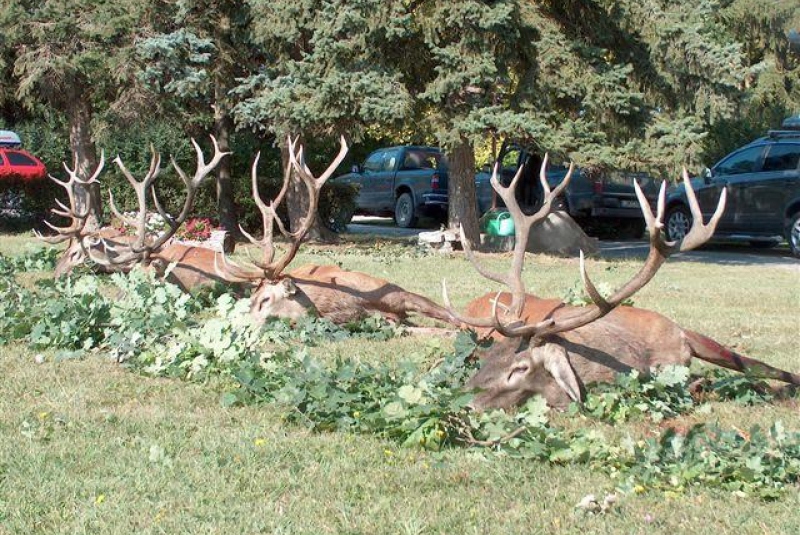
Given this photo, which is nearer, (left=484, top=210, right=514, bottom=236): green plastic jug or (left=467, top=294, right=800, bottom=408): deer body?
(left=467, top=294, right=800, bottom=408): deer body

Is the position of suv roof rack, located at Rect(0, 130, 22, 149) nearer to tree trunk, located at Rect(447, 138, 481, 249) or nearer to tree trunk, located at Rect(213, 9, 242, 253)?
tree trunk, located at Rect(213, 9, 242, 253)

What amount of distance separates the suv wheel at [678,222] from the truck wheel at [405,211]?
20.9ft

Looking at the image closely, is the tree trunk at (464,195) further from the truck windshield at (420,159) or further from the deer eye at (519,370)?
the deer eye at (519,370)

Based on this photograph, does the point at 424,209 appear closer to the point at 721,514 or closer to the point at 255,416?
the point at 255,416

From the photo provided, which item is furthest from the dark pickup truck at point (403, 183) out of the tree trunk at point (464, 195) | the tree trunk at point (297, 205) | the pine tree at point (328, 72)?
the pine tree at point (328, 72)

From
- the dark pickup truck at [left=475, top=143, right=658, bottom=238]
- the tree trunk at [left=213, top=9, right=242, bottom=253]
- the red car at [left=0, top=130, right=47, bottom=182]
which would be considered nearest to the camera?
the tree trunk at [left=213, top=9, right=242, bottom=253]

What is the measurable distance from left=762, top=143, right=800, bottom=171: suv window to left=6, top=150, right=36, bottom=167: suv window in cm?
1579

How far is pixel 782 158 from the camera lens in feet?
58.7

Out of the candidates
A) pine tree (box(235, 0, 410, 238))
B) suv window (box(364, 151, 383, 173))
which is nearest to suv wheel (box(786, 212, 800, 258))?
pine tree (box(235, 0, 410, 238))

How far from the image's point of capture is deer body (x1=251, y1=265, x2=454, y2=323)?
28.7 feet

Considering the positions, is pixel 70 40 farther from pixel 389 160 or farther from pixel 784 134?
pixel 784 134

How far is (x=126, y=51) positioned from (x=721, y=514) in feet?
49.1

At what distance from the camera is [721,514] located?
4.26 metres

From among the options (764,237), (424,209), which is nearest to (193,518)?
(764,237)
